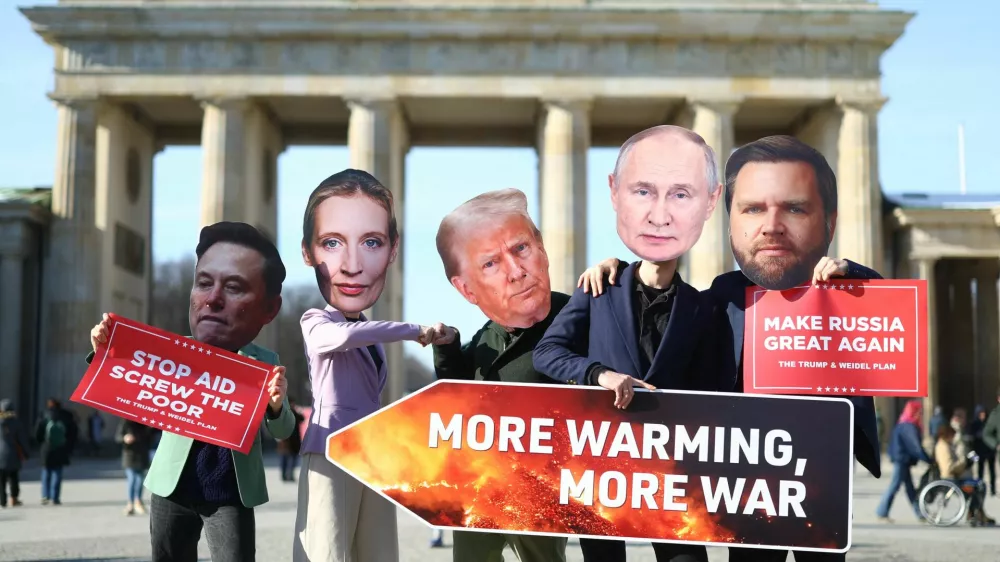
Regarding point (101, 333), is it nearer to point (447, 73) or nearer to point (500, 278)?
point (500, 278)

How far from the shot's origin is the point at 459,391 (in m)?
6.63

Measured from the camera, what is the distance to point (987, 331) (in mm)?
49562

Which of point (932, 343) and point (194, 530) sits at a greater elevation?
point (932, 343)

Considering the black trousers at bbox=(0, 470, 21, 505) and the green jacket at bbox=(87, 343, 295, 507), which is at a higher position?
the green jacket at bbox=(87, 343, 295, 507)

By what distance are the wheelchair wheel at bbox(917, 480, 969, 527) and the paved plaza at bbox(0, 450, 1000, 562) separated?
0.96 feet

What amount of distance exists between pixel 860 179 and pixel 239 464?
41.6 m

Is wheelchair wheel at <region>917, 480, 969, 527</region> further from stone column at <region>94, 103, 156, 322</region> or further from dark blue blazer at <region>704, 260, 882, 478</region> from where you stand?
stone column at <region>94, 103, 156, 322</region>

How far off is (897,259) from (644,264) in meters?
43.0

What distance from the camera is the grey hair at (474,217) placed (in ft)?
25.2

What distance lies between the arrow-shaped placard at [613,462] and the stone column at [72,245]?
41.1 meters

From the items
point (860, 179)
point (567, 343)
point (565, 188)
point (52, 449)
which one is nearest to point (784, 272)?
point (567, 343)

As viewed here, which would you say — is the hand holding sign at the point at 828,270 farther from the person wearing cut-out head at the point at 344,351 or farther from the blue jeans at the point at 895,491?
the blue jeans at the point at 895,491

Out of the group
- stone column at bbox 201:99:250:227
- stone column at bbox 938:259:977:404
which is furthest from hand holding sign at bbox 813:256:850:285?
stone column at bbox 938:259:977:404

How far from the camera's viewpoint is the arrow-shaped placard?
6.48m
